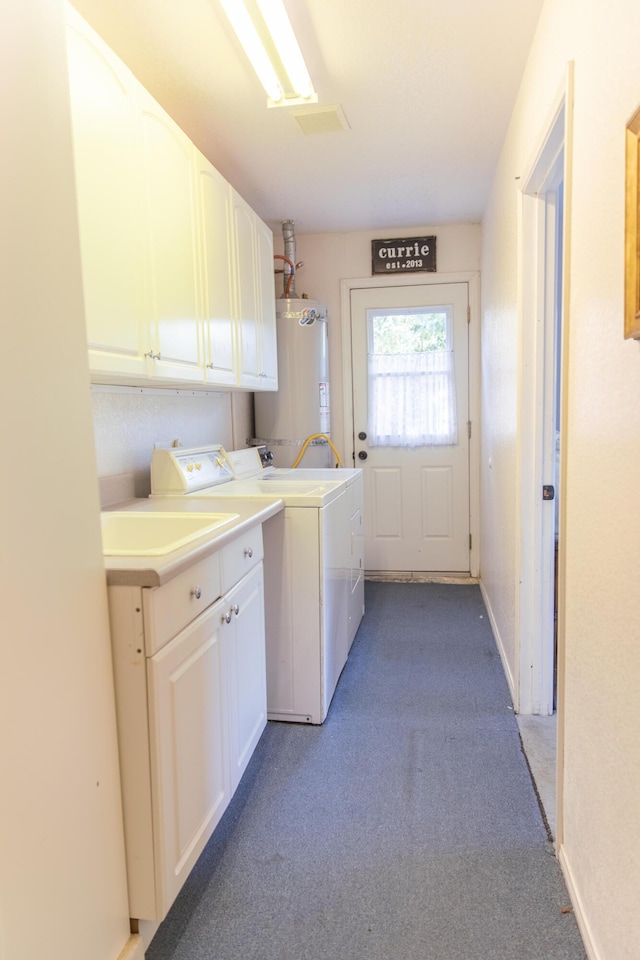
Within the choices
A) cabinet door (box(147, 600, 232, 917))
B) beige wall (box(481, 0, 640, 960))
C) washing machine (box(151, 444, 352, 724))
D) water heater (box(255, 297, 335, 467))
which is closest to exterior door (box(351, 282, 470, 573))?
water heater (box(255, 297, 335, 467))

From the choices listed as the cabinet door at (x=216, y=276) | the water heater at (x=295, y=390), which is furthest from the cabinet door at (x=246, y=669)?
the water heater at (x=295, y=390)

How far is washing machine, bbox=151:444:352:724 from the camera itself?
7.44ft

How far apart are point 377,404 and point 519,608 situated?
2.16m

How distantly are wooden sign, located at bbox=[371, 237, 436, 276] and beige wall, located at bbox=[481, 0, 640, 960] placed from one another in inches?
87.9

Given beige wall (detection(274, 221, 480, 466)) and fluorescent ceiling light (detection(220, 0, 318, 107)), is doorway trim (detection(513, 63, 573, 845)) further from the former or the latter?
beige wall (detection(274, 221, 480, 466))

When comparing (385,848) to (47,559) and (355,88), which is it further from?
(355,88)

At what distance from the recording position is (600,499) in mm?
1243

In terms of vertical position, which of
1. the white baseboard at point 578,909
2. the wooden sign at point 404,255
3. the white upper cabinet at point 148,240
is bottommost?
the white baseboard at point 578,909

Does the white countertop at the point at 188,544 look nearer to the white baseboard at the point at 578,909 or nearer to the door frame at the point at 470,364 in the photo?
the white baseboard at the point at 578,909

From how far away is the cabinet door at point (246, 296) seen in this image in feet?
8.85

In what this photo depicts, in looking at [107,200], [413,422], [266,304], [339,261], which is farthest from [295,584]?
[339,261]

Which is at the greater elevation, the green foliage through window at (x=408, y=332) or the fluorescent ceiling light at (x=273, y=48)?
the fluorescent ceiling light at (x=273, y=48)

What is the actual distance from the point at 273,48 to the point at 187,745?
6.55 ft

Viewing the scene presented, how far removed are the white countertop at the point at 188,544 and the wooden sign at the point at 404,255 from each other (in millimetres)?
2478
